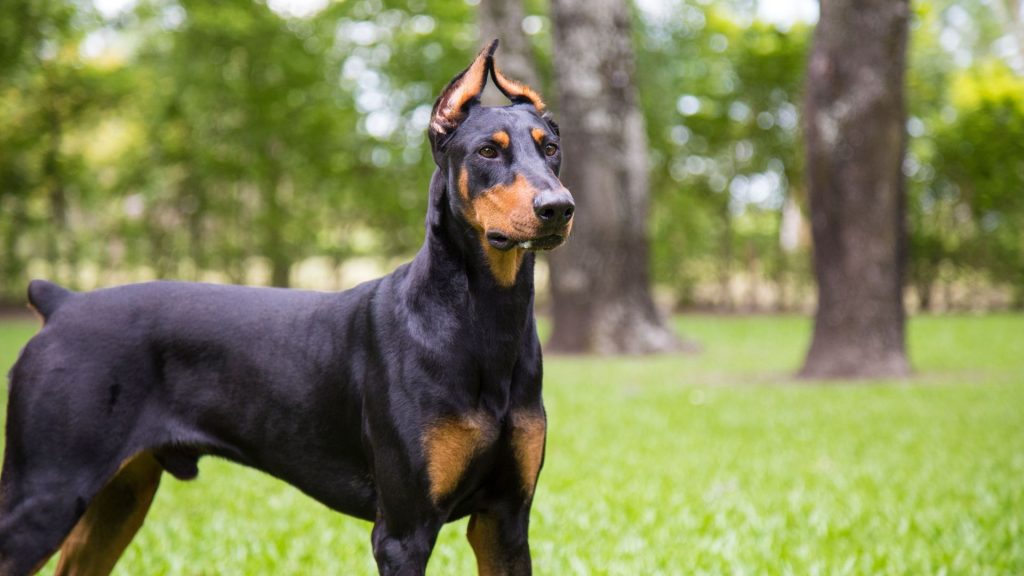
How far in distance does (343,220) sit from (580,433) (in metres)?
19.3

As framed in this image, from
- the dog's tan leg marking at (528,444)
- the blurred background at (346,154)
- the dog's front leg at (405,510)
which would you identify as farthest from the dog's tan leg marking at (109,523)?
the blurred background at (346,154)

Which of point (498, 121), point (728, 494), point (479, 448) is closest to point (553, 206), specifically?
point (498, 121)

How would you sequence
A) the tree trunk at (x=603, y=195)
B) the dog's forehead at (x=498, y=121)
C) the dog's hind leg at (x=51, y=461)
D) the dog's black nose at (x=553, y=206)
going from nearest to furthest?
the dog's black nose at (x=553, y=206) < the dog's forehead at (x=498, y=121) < the dog's hind leg at (x=51, y=461) < the tree trunk at (x=603, y=195)

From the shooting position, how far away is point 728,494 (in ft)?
19.6

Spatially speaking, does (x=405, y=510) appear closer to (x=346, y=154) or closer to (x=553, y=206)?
(x=553, y=206)

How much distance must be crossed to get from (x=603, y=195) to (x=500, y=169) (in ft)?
36.5

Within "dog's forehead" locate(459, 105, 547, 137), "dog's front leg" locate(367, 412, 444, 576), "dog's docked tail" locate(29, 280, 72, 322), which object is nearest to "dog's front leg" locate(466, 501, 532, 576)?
"dog's front leg" locate(367, 412, 444, 576)

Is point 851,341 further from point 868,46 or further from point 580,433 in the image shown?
point 580,433

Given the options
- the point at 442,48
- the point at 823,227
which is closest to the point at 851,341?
the point at 823,227

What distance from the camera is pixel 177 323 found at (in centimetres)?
332

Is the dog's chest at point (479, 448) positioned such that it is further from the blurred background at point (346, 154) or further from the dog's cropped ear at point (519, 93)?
the blurred background at point (346, 154)

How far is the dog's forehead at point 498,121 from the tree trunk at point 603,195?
10570 mm

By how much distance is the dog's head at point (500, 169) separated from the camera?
2.74m

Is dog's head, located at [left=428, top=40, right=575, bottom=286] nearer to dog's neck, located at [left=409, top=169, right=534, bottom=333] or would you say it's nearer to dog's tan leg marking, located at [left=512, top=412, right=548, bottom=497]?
dog's neck, located at [left=409, top=169, right=534, bottom=333]
